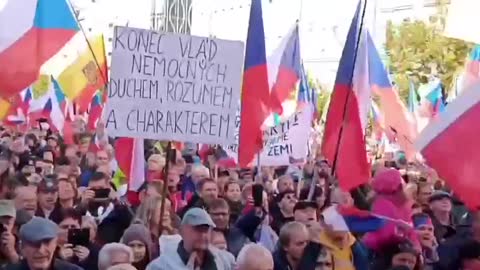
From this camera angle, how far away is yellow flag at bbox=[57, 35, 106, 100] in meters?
13.5

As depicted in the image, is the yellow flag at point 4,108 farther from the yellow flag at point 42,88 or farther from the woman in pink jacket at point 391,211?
the woman in pink jacket at point 391,211

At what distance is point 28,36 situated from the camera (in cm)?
960

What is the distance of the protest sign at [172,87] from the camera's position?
7.08 m

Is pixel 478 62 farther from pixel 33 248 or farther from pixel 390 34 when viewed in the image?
pixel 390 34

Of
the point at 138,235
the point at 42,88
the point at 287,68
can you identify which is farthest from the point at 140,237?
the point at 42,88

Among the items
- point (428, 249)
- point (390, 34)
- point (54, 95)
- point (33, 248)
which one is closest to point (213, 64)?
point (428, 249)

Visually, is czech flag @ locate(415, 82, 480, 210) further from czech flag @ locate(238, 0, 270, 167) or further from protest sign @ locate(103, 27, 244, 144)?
czech flag @ locate(238, 0, 270, 167)

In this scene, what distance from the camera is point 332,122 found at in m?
8.23

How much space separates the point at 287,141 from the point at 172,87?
2.68 metres

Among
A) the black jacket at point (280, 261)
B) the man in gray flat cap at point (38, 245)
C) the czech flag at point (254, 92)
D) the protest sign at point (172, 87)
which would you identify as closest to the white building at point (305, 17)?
the czech flag at point (254, 92)

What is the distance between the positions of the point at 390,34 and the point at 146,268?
39698 mm

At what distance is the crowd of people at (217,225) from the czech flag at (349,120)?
0.17m

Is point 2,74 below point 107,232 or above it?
above

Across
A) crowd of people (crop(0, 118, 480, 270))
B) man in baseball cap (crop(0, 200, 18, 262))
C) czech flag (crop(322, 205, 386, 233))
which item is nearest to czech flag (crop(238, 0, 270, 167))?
crowd of people (crop(0, 118, 480, 270))
